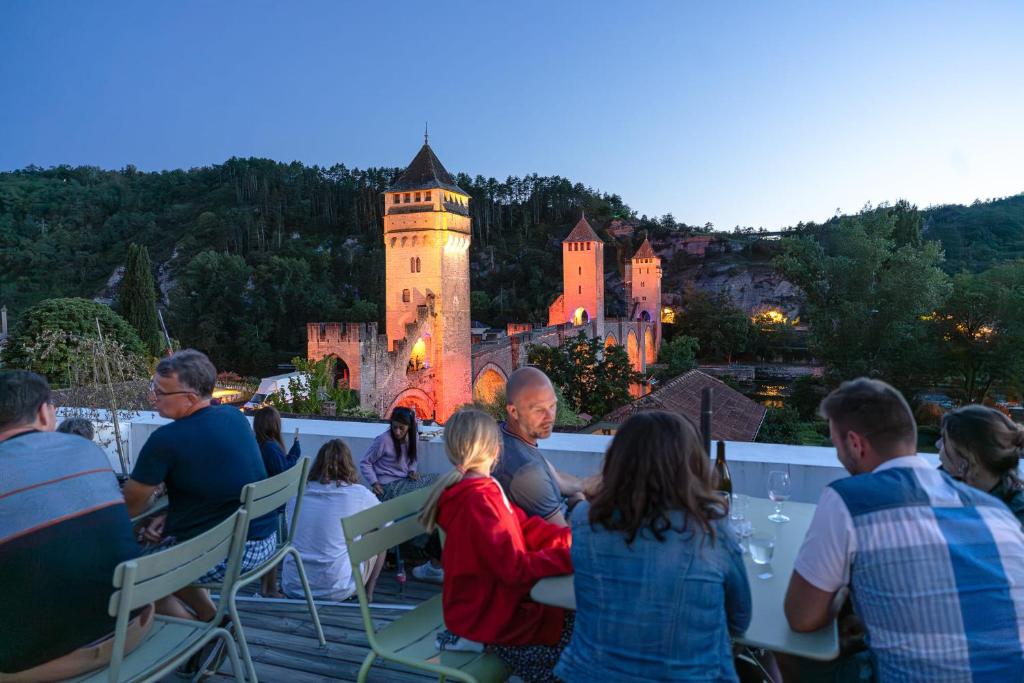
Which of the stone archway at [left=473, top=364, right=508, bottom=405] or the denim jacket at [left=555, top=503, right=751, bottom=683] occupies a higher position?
the denim jacket at [left=555, top=503, right=751, bottom=683]

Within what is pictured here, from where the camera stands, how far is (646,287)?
166ft

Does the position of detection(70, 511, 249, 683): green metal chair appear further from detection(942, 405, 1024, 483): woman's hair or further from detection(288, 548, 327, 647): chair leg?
detection(942, 405, 1024, 483): woman's hair

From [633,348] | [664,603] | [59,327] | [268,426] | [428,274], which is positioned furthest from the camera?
[633,348]

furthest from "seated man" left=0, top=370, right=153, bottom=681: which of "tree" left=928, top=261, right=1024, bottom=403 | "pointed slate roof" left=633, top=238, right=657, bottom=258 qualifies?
"pointed slate roof" left=633, top=238, right=657, bottom=258

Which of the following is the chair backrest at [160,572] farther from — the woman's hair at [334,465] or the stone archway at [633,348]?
the stone archway at [633,348]

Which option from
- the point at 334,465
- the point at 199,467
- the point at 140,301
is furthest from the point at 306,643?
the point at 140,301

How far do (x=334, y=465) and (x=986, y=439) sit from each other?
2443mm

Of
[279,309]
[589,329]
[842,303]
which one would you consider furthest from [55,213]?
[842,303]

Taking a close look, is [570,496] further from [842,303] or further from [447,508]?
[842,303]

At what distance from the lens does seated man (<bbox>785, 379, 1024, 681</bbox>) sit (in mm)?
1484

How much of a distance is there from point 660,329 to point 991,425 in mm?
49021

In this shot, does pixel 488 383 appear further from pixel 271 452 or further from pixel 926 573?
pixel 926 573

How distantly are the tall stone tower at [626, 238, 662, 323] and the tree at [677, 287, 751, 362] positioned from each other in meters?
2.34

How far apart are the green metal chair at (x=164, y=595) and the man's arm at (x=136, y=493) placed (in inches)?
16.0
